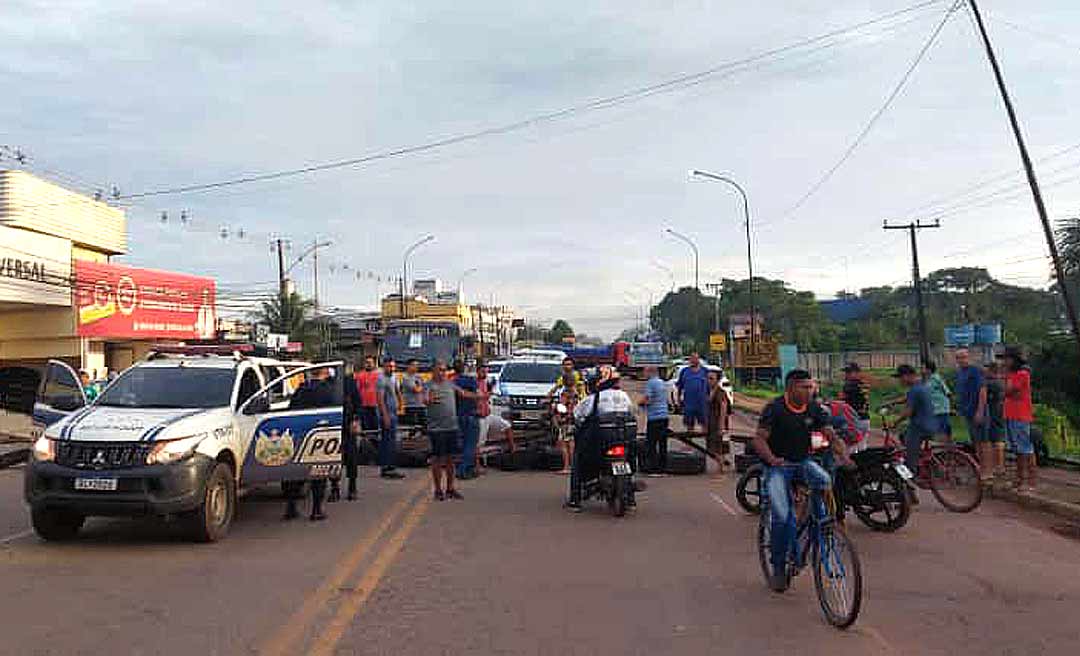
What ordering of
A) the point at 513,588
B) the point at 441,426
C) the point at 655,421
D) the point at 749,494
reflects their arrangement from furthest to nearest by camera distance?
the point at 655,421, the point at 441,426, the point at 749,494, the point at 513,588

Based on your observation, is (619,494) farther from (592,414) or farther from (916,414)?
(916,414)

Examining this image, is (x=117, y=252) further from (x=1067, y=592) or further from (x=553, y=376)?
(x=1067, y=592)

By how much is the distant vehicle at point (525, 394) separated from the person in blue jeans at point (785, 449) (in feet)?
41.4

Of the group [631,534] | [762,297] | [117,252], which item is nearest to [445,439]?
[631,534]

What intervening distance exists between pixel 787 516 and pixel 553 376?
1543 cm

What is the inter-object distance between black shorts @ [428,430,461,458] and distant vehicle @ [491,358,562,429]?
7.61 m

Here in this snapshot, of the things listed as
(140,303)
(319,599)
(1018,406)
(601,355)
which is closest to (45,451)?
(319,599)

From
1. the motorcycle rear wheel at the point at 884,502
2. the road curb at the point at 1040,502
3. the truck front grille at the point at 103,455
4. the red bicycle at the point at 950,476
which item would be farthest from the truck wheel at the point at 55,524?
the road curb at the point at 1040,502

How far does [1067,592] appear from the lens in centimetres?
764

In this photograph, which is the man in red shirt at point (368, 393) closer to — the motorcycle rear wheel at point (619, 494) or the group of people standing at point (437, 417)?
the group of people standing at point (437, 417)

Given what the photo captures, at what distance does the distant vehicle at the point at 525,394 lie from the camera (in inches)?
829

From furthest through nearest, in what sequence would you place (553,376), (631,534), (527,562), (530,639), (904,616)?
(553,376)
(631,534)
(527,562)
(904,616)
(530,639)

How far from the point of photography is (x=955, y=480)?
1184 centimetres

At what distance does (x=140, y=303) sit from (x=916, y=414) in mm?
34945
